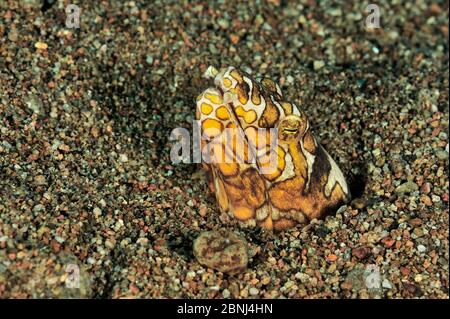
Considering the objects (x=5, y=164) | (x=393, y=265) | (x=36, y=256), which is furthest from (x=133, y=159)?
(x=393, y=265)

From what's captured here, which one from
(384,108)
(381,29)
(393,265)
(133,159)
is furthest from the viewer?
(381,29)

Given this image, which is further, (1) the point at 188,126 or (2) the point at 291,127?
(1) the point at 188,126

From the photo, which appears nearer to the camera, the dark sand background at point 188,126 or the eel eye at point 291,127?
the eel eye at point 291,127

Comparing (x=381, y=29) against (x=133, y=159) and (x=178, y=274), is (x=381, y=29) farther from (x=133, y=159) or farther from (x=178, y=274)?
(x=178, y=274)
